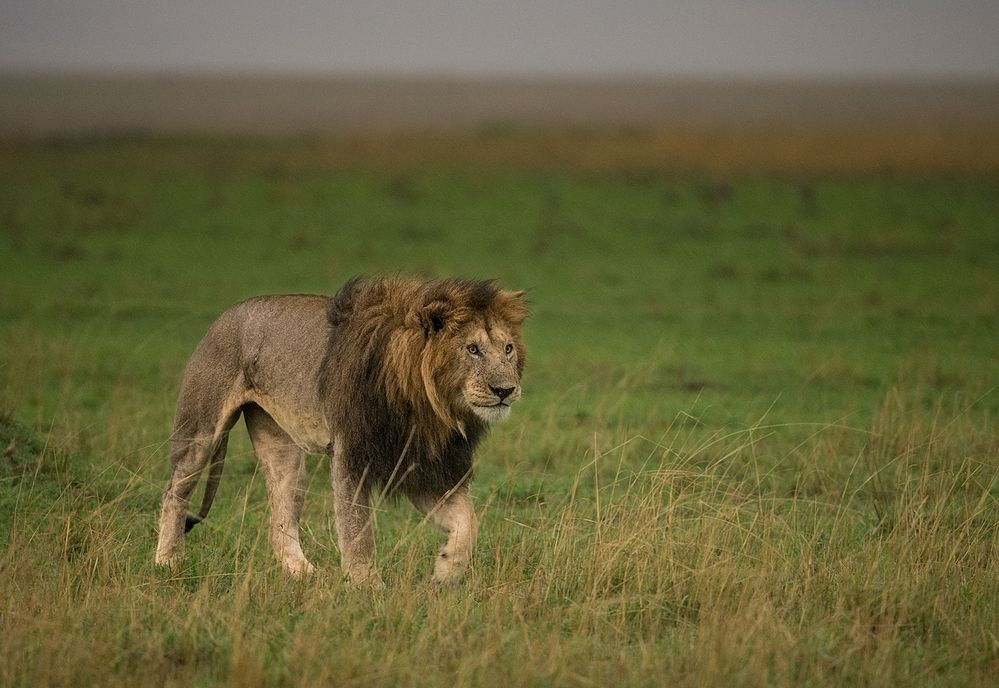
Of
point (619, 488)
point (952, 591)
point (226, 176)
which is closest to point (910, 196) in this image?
point (226, 176)

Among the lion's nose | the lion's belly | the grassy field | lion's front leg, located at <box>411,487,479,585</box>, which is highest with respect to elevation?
the lion's nose

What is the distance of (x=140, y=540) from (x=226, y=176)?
26.8 metres

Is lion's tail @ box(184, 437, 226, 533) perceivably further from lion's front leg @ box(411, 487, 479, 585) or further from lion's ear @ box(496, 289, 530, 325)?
lion's ear @ box(496, 289, 530, 325)

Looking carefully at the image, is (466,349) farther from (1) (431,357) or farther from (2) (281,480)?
(2) (281,480)

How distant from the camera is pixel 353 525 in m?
6.07

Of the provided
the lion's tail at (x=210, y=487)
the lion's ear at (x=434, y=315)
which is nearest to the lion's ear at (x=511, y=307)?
the lion's ear at (x=434, y=315)

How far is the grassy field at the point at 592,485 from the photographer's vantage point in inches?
204

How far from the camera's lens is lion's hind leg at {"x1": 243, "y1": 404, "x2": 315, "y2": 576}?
656 centimetres

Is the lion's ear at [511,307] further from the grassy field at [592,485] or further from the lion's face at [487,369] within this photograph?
the grassy field at [592,485]

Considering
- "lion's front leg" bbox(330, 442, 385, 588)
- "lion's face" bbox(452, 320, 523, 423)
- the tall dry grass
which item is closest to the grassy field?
the tall dry grass

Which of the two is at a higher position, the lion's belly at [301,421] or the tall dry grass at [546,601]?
the lion's belly at [301,421]

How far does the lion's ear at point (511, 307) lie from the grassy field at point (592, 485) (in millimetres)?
878

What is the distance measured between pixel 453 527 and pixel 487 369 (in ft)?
2.34

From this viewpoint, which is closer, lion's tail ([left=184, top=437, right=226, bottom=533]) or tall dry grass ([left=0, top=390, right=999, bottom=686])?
tall dry grass ([left=0, top=390, right=999, bottom=686])
